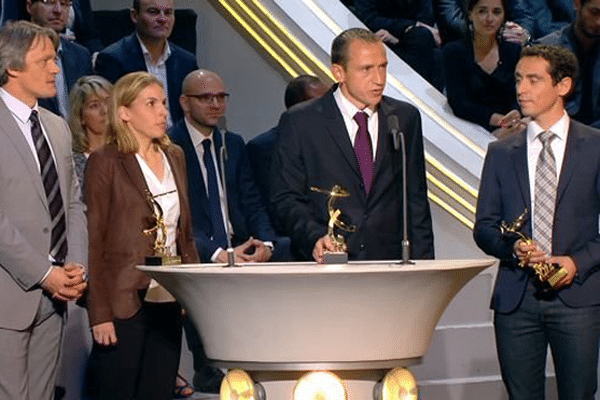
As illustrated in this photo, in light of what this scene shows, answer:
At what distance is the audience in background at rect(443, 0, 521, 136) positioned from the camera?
24.7ft

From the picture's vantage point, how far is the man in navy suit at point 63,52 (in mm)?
7141

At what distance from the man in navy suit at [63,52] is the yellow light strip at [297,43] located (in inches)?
38.0

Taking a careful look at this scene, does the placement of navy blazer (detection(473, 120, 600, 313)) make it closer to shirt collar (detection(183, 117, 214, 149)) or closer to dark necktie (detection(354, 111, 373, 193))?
dark necktie (detection(354, 111, 373, 193))

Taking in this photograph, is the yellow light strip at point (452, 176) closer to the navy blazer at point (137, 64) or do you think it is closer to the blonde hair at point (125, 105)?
the navy blazer at point (137, 64)

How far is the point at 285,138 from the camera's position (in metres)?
5.45

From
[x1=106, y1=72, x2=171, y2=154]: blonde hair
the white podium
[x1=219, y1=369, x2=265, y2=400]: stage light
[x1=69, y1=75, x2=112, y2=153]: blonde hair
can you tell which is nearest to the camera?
the white podium

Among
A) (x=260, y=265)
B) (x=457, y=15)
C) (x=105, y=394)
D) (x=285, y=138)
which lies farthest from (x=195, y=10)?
(x=260, y=265)

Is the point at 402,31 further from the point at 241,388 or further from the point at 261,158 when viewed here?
the point at 241,388

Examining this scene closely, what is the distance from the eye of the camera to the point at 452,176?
732 centimetres

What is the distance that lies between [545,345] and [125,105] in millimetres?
1658

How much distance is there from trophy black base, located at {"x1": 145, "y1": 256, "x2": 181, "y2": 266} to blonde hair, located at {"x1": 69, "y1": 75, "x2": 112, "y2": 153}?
5.05ft

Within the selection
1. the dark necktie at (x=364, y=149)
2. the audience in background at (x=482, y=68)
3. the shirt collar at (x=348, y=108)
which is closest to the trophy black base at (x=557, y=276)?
the dark necktie at (x=364, y=149)

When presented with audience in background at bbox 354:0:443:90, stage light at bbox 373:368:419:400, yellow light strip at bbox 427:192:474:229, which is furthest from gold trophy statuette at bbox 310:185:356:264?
audience in background at bbox 354:0:443:90

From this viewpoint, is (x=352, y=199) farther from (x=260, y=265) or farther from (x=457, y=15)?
(x=457, y=15)
